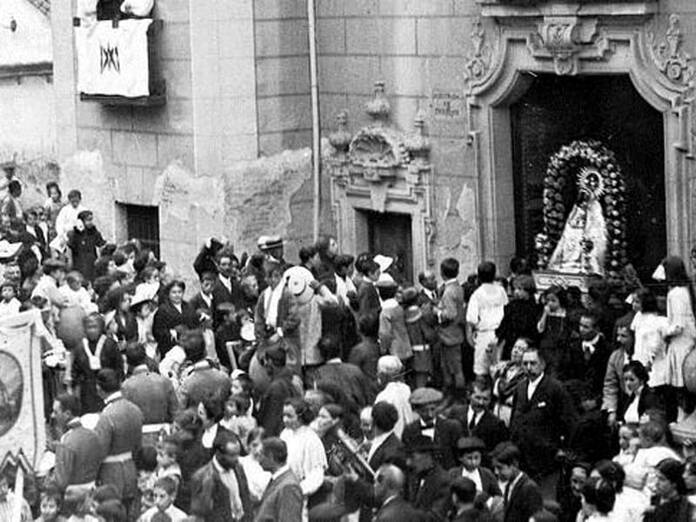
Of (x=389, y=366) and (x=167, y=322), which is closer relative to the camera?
(x=389, y=366)

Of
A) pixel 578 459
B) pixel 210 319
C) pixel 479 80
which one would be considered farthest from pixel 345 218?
pixel 578 459

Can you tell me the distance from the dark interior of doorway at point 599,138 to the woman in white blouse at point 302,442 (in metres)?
7.26

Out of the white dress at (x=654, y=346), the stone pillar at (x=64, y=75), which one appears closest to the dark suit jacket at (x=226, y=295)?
the white dress at (x=654, y=346)

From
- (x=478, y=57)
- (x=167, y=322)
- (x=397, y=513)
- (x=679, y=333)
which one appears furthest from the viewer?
(x=478, y=57)

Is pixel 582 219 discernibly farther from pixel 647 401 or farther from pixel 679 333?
pixel 647 401

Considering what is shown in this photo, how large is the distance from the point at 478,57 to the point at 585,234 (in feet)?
7.84

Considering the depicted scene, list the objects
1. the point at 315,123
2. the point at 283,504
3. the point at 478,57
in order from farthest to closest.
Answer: the point at 315,123 → the point at 478,57 → the point at 283,504

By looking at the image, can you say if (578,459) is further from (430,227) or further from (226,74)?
(226,74)

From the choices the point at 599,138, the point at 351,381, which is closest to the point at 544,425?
the point at 351,381

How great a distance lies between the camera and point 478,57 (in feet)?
77.2

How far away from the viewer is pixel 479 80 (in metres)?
23.6

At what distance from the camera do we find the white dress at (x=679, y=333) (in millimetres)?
18281

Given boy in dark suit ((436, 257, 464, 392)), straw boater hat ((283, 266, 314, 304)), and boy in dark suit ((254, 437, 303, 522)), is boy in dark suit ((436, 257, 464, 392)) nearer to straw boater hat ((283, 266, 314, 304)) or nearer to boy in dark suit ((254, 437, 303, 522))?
straw boater hat ((283, 266, 314, 304))

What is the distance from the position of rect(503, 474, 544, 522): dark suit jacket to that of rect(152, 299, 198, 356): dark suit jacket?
259 inches
